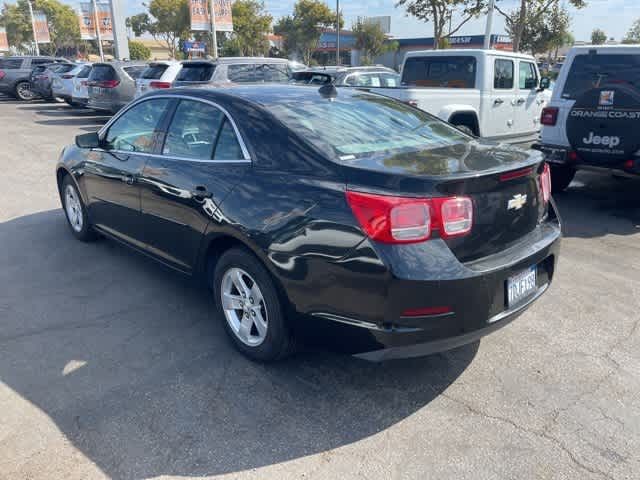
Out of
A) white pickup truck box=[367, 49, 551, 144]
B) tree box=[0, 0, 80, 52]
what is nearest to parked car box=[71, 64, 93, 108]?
white pickup truck box=[367, 49, 551, 144]

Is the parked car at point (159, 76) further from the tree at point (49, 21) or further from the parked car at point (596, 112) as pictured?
the tree at point (49, 21)

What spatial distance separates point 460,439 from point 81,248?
425 cm

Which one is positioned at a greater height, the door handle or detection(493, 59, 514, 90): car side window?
detection(493, 59, 514, 90): car side window

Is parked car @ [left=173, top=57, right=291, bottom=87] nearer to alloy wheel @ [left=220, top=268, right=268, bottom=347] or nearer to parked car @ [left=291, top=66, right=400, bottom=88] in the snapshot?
parked car @ [left=291, top=66, right=400, bottom=88]

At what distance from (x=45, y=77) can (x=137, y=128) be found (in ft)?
64.3

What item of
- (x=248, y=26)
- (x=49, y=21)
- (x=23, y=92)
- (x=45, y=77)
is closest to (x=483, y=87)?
(x=45, y=77)

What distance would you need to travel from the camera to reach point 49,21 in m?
80.6

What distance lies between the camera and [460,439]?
2705mm

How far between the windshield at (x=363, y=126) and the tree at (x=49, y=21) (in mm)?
87878

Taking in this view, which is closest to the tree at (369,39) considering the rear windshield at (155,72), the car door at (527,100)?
the rear windshield at (155,72)

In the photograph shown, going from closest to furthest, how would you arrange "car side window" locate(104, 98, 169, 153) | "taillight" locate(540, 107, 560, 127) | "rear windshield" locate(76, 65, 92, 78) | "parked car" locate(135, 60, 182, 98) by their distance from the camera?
1. "car side window" locate(104, 98, 169, 153)
2. "taillight" locate(540, 107, 560, 127)
3. "parked car" locate(135, 60, 182, 98)
4. "rear windshield" locate(76, 65, 92, 78)

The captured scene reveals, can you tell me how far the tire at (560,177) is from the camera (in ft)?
24.4

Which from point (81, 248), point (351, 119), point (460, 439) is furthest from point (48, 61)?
point (460, 439)

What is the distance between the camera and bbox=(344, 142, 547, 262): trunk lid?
8.65 ft
